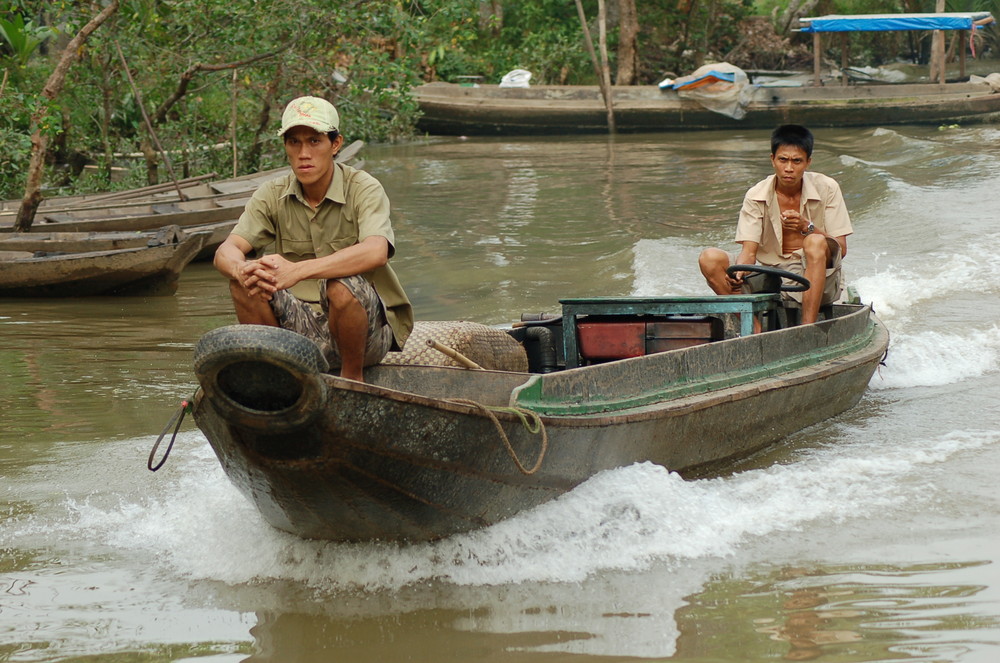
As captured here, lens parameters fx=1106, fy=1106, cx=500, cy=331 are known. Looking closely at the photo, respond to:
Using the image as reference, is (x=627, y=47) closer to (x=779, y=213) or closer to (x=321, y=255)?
(x=779, y=213)

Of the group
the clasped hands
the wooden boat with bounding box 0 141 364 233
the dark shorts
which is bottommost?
the wooden boat with bounding box 0 141 364 233

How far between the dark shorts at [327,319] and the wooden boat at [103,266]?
5.50 metres

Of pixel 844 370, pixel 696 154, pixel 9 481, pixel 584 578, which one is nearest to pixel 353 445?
pixel 584 578

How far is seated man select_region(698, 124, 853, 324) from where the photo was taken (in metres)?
5.77

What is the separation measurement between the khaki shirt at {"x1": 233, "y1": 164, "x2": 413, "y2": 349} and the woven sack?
0.51 metres

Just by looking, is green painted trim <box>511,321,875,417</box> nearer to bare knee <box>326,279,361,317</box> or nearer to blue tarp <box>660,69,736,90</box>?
bare knee <box>326,279,361,317</box>

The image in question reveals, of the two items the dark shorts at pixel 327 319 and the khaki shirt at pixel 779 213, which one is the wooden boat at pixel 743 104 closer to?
the khaki shirt at pixel 779 213

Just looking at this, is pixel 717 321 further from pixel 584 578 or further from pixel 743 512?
pixel 584 578

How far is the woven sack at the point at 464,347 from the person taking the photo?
4.69 m

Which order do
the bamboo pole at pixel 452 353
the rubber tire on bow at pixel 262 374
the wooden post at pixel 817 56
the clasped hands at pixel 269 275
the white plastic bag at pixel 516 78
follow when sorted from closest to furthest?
the rubber tire on bow at pixel 262 374 → the clasped hands at pixel 269 275 → the bamboo pole at pixel 452 353 → the wooden post at pixel 817 56 → the white plastic bag at pixel 516 78

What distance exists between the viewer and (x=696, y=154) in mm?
18344

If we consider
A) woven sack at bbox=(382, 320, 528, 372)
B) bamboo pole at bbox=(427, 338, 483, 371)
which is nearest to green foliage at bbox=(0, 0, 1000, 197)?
woven sack at bbox=(382, 320, 528, 372)

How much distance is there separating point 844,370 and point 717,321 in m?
0.82

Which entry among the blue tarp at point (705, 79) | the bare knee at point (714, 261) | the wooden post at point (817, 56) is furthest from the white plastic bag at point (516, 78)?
the bare knee at point (714, 261)
